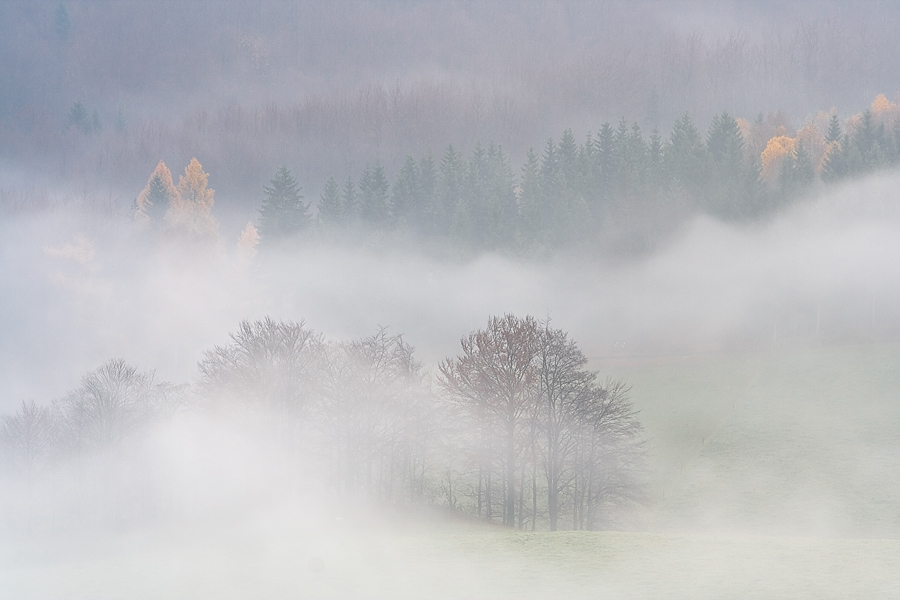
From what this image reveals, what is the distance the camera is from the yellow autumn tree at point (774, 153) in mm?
129500

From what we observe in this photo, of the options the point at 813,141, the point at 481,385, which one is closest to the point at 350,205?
the point at 481,385

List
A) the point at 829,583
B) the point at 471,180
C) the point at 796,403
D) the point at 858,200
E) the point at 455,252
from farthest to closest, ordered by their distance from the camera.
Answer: the point at 471,180 → the point at 455,252 → the point at 858,200 → the point at 796,403 → the point at 829,583

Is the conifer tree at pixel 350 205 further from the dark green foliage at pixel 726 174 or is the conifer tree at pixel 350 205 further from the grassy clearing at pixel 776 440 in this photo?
the grassy clearing at pixel 776 440

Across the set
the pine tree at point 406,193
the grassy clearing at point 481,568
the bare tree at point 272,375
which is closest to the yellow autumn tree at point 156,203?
the pine tree at point 406,193

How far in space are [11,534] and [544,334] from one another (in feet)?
124

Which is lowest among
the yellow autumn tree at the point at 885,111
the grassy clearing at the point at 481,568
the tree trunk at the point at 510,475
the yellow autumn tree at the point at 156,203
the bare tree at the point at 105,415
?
the grassy clearing at the point at 481,568

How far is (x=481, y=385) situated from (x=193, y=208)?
308 feet

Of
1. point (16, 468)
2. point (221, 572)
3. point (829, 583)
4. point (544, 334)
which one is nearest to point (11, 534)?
point (16, 468)

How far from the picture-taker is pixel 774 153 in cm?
13412

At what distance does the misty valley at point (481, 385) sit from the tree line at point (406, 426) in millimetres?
262

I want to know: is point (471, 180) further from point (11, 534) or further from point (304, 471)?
point (11, 534)

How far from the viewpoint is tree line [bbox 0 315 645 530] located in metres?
56.5

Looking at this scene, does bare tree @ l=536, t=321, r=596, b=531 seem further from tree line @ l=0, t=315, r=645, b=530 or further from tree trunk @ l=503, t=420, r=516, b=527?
tree trunk @ l=503, t=420, r=516, b=527

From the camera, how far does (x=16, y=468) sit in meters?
71.2
